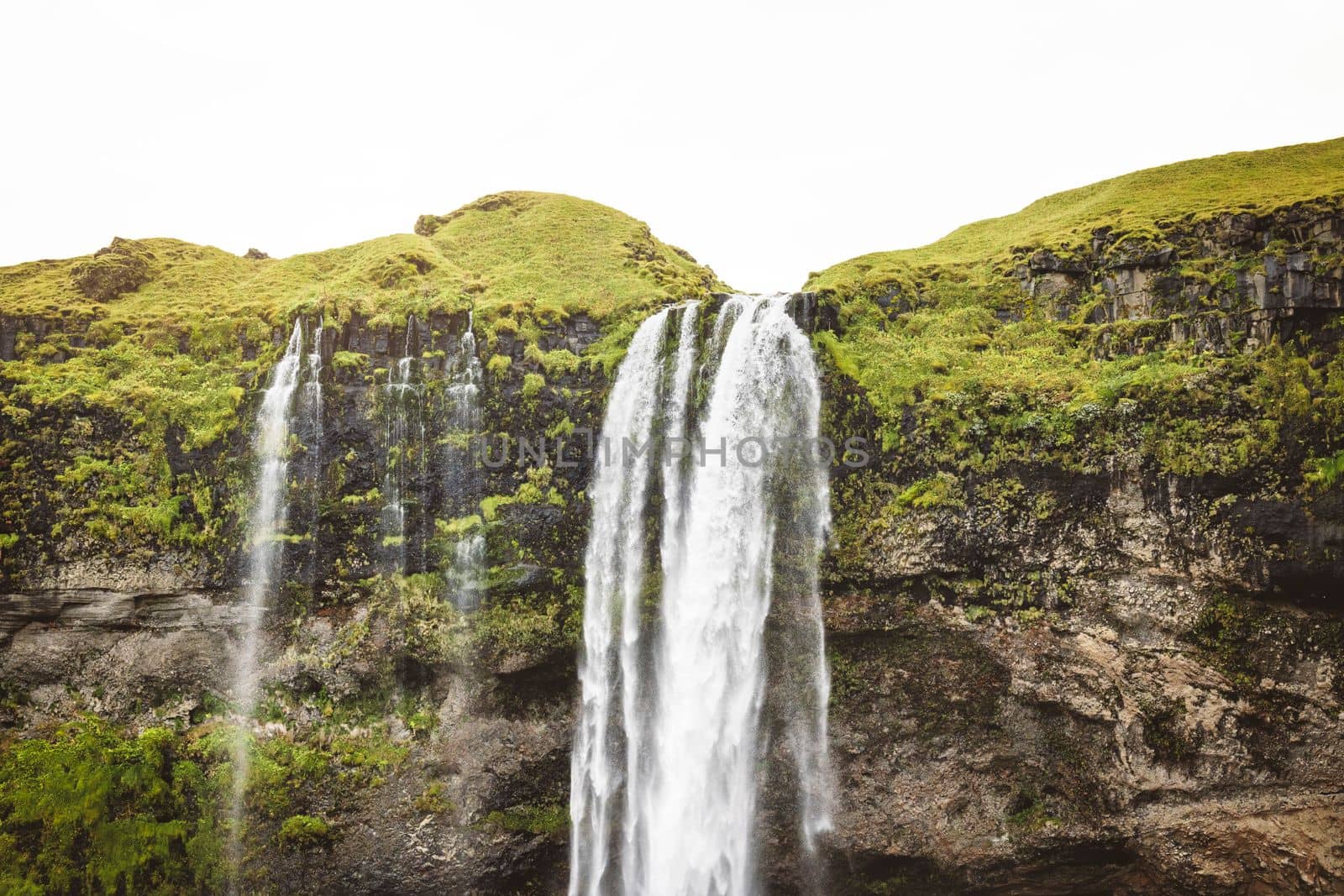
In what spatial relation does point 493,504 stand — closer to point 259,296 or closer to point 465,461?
point 465,461

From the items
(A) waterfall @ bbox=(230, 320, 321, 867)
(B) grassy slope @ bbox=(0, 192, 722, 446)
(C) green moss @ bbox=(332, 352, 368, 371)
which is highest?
(B) grassy slope @ bbox=(0, 192, 722, 446)

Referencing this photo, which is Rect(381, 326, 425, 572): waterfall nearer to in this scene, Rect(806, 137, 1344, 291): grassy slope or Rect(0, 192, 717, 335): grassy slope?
Rect(0, 192, 717, 335): grassy slope

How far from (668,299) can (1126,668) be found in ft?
45.5

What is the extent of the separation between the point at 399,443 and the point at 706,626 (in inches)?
356

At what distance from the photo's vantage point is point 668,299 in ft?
68.0

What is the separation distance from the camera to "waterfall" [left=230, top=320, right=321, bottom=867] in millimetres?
17766

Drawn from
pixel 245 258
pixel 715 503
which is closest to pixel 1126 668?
pixel 715 503

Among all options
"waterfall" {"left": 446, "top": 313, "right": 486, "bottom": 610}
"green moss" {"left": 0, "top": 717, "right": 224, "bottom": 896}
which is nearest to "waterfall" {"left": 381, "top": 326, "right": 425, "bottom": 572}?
"waterfall" {"left": 446, "top": 313, "right": 486, "bottom": 610}

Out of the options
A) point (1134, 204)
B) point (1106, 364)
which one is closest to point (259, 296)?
point (1106, 364)

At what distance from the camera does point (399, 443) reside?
18.9m

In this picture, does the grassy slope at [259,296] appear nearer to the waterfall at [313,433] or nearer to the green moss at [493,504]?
the waterfall at [313,433]

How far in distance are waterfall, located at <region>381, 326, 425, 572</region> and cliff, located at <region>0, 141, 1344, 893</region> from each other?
202 mm

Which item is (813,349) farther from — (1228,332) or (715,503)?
(1228,332)

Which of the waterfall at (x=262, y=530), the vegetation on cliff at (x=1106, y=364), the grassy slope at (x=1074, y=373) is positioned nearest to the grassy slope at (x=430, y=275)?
the waterfall at (x=262, y=530)
